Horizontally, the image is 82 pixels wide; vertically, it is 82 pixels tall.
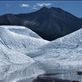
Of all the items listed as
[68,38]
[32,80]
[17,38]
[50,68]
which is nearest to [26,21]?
[17,38]

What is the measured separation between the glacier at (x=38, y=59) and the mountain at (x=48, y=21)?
12.2 meters

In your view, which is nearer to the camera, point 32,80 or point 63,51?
point 32,80

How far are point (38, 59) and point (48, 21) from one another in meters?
20.6

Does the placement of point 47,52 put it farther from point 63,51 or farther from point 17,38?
point 17,38

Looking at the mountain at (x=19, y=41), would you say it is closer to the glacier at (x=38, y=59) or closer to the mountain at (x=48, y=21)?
the glacier at (x=38, y=59)

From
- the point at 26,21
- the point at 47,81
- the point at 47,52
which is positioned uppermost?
the point at 47,81

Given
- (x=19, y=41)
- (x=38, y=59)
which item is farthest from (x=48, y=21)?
(x=38, y=59)

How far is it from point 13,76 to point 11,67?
1278 millimetres

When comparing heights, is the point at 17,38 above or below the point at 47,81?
below

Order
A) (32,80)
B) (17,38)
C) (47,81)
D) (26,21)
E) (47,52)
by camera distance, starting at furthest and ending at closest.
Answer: (26,21), (17,38), (47,52), (32,80), (47,81)

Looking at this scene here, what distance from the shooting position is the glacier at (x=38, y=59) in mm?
9023

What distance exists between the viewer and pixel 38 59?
39.0 ft

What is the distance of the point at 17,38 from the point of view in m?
17.0

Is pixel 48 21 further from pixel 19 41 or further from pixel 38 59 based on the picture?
pixel 38 59
